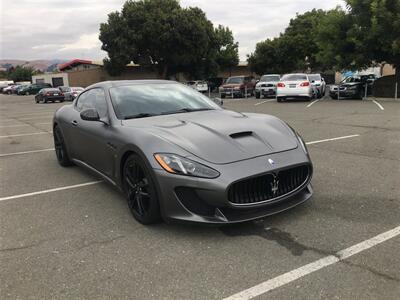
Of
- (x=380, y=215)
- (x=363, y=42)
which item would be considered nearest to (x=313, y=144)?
(x=380, y=215)

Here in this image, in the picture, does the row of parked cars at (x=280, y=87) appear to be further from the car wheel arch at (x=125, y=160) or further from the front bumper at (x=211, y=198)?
the front bumper at (x=211, y=198)

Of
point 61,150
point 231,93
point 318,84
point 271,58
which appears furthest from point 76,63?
point 61,150

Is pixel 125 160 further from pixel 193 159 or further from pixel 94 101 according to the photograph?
pixel 94 101

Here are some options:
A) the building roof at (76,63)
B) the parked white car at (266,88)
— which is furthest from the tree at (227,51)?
the parked white car at (266,88)

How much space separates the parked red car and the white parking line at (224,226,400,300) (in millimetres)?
26186

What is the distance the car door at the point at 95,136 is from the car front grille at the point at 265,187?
167 cm

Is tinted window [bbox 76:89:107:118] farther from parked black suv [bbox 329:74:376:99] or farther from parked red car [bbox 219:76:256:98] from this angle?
parked red car [bbox 219:76:256:98]

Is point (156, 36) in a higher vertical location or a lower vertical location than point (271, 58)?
higher

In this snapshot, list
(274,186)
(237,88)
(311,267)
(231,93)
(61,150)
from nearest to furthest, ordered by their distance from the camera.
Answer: (311,267), (274,186), (61,150), (237,88), (231,93)

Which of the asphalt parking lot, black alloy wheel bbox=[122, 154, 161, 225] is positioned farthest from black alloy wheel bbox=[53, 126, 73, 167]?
black alloy wheel bbox=[122, 154, 161, 225]

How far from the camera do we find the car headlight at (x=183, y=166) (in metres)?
3.58

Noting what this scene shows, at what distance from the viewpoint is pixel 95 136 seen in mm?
5117

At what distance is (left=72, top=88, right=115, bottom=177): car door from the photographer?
15.8 feet

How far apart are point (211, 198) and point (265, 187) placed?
→ 0.55 metres
